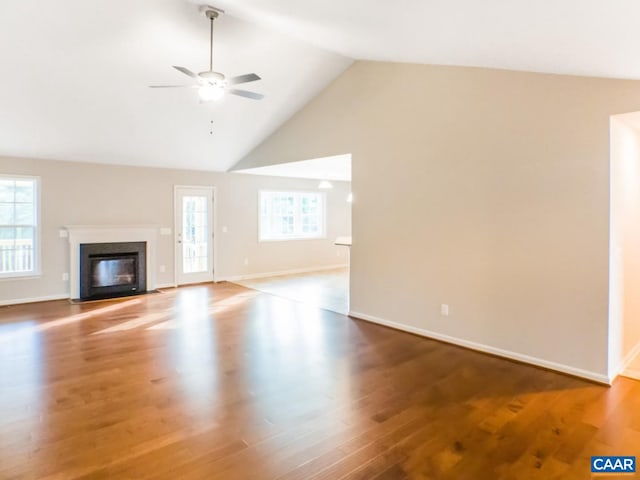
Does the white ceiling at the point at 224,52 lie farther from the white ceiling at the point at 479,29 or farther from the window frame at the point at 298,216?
the window frame at the point at 298,216

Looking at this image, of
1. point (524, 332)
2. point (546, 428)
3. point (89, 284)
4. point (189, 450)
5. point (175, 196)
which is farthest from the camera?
point (175, 196)

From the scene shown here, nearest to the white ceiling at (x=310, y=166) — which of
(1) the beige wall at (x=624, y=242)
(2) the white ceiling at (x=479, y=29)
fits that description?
(2) the white ceiling at (x=479, y=29)

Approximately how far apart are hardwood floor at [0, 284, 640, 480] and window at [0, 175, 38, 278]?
1.87 meters

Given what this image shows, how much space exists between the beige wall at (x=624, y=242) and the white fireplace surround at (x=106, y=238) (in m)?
6.86

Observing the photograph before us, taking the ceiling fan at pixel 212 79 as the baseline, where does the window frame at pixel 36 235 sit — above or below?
below

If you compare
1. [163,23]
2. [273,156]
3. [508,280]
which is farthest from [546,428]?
[273,156]

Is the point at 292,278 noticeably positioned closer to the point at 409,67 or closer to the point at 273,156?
the point at 273,156

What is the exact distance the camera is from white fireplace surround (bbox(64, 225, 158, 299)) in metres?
6.45

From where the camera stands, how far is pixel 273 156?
269 inches

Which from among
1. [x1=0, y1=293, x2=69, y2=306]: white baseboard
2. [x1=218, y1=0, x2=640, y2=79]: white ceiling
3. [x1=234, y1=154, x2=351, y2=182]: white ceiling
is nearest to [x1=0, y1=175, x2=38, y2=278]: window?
[x1=0, y1=293, x2=69, y2=306]: white baseboard

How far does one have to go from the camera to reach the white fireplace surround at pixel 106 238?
21.2ft

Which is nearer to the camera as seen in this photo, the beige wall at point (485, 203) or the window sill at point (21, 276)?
the beige wall at point (485, 203)

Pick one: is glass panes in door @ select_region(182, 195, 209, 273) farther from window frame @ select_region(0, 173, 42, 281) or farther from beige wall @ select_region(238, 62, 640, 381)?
beige wall @ select_region(238, 62, 640, 381)

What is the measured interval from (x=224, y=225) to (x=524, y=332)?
241 inches
